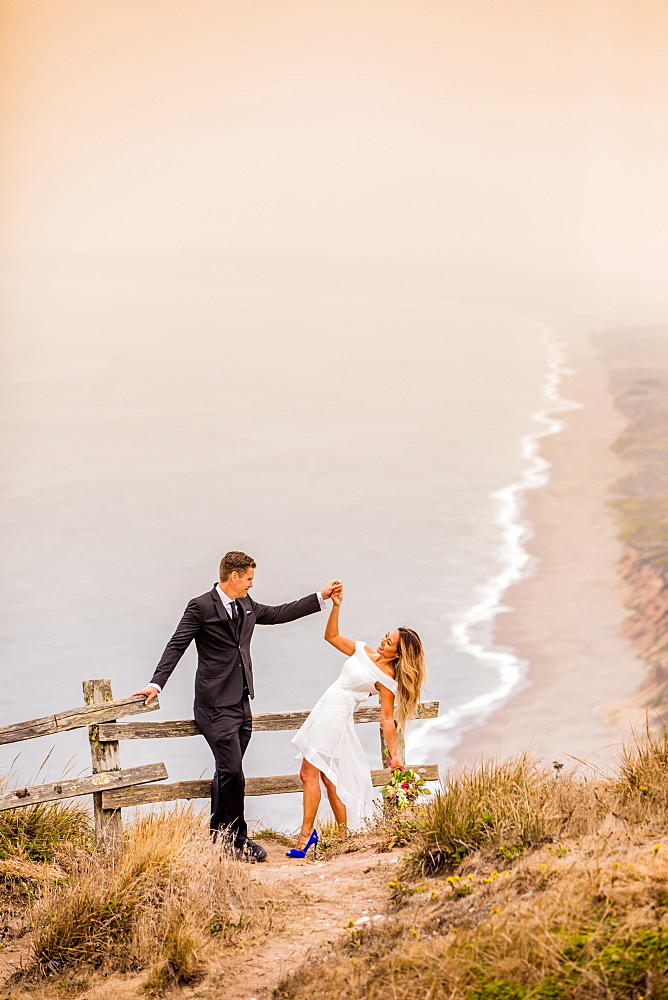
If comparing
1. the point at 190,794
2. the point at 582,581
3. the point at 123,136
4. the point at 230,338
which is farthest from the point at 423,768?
the point at 123,136

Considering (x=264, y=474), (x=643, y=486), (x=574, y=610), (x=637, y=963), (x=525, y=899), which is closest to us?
(x=637, y=963)

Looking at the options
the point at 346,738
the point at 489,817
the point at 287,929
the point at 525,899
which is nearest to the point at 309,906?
the point at 287,929

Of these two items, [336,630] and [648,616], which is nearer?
[336,630]

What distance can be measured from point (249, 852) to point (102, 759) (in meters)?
0.92

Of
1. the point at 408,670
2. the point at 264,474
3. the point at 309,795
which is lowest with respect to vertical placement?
the point at 309,795

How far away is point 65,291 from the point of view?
15.9m

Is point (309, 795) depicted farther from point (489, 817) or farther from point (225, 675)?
point (489, 817)

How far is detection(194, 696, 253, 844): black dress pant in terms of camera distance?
523cm

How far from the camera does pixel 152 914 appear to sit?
157 inches

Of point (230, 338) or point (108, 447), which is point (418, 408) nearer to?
point (230, 338)

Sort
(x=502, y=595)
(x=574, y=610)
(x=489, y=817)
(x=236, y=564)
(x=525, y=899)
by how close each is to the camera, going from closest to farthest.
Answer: (x=525, y=899) → (x=489, y=817) → (x=236, y=564) → (x=502, y=595) → (x=574, y=610)

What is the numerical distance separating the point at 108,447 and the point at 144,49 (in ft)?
20.5

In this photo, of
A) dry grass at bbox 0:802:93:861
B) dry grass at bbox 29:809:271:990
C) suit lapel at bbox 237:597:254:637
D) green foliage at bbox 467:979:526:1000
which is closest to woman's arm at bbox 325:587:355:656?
suit lapel at bbox 237:597:254:637

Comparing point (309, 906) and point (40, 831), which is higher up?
point (40, 831)
